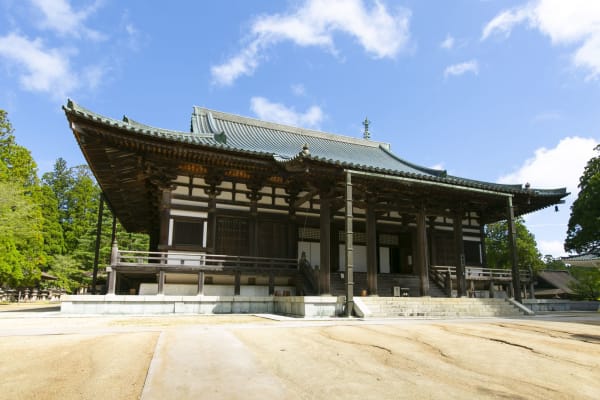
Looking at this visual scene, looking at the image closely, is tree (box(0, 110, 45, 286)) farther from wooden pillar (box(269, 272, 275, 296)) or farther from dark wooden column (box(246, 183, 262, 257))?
wooden pillar (box(269, 272, 275, 296))

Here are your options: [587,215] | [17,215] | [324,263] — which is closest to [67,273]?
[17,215]

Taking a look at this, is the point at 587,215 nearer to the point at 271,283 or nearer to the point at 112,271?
the point at 271,283

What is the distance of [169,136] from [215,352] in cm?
1018

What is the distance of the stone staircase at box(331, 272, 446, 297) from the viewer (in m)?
17.7

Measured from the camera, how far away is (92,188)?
5375cm

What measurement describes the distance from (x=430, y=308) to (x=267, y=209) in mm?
8175

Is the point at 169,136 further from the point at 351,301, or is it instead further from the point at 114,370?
the point at 114,370

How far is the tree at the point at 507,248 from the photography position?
3669cm

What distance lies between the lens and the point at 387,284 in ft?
62.1

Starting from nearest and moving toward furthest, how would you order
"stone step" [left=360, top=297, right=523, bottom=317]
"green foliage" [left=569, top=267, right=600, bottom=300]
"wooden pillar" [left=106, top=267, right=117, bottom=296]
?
"stone step" [left=360, top=297, right=523, bottom=317] < "wooden pillar" [left=106, top=267, right=117, bottom=296] < "green foliage" [left=569, top=267, right=600, bottom=300]

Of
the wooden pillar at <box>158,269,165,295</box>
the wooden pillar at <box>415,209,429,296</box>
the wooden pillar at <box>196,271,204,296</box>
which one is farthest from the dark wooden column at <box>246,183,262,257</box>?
the wooden pillar at <box>415,209,429,296</box>

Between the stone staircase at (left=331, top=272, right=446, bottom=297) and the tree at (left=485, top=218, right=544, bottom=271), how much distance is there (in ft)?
67.3

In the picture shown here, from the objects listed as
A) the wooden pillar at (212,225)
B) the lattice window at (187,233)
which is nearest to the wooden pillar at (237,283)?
the wooden pillar at (212,225)

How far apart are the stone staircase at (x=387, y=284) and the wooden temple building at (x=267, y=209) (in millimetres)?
63
